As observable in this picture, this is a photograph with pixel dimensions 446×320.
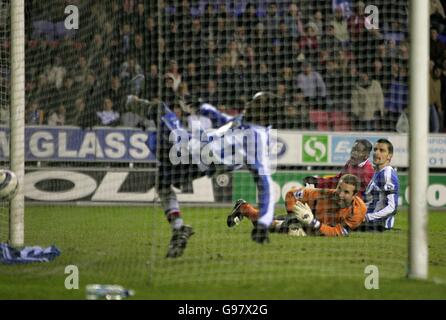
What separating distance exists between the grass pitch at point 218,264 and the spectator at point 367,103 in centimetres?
196

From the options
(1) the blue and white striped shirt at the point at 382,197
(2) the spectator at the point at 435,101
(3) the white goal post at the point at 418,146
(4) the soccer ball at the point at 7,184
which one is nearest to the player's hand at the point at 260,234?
(3) the white goal post at the point at 418,146

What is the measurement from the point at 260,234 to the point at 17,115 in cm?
322

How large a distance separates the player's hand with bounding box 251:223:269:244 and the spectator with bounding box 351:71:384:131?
347 centimetres

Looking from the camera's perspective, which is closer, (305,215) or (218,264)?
(218,264)

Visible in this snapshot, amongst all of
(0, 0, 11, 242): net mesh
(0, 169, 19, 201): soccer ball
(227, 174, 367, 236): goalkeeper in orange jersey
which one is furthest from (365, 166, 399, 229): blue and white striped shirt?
(0, 169, 19, 201): soccer ball

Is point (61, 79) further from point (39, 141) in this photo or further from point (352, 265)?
point (352, 265)

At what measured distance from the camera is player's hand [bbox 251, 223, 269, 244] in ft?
35.5

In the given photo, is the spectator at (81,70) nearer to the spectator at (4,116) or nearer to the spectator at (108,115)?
the spectator at (4,116)

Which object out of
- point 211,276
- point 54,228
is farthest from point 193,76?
point 211,276

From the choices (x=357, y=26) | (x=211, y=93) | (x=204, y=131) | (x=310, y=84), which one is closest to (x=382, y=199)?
(x=310, y=84)

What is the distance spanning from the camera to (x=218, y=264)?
997cm

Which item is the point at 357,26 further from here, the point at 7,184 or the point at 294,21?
the point at 7,184

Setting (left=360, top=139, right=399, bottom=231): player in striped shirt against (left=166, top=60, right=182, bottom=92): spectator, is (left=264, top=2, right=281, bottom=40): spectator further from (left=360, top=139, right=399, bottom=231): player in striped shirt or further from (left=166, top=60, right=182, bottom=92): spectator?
(left=360, top=139, right=399, bottom=231): player in striped shirt

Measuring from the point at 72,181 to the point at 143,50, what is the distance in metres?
2.92
